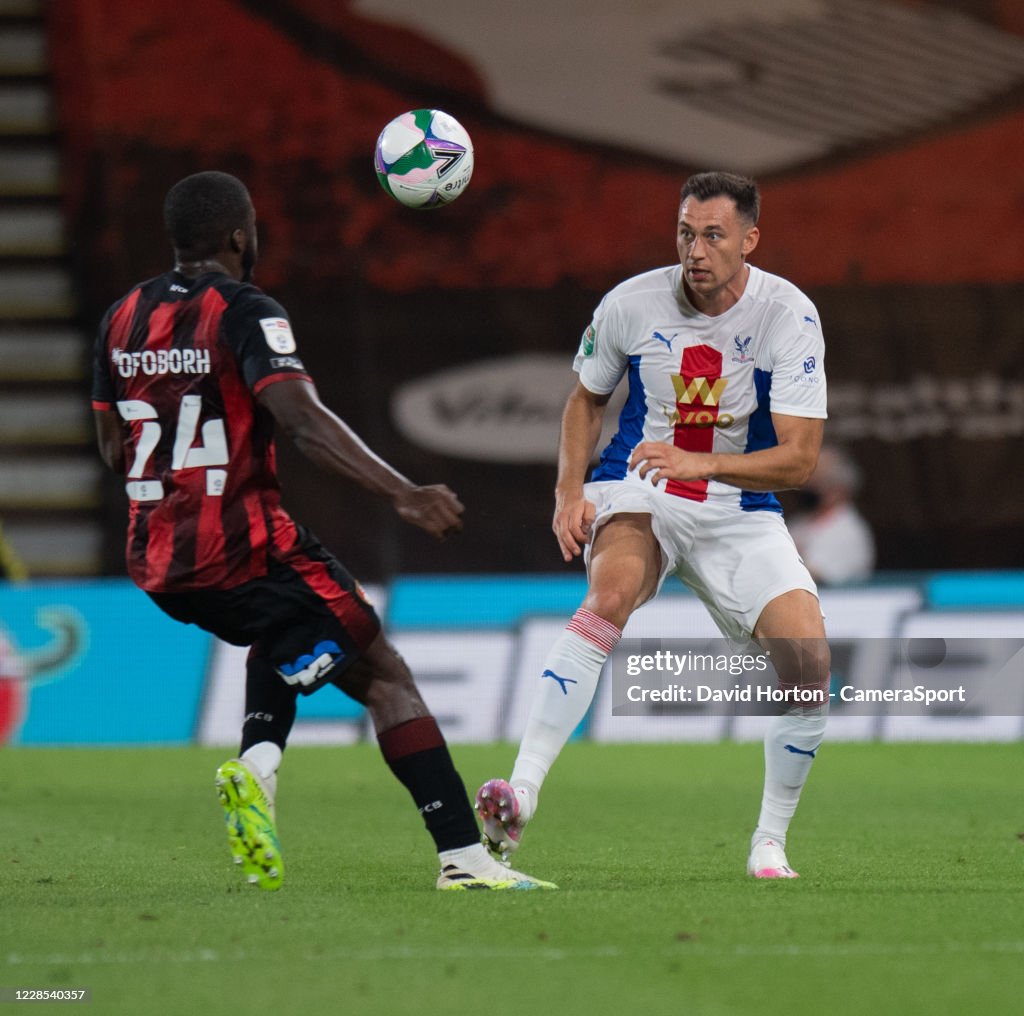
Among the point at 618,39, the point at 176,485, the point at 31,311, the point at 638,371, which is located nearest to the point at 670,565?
the point at 638,371

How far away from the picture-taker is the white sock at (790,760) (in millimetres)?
5402

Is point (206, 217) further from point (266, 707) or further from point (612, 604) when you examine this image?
point (612, 604)

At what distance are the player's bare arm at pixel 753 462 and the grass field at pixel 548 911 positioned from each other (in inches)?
44.5

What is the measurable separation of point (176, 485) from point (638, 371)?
1.56 metres

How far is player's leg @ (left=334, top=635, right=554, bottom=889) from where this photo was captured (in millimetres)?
4816

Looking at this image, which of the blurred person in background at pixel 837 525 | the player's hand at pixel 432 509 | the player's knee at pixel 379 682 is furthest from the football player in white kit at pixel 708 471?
the blurred person in background at pixel 837 525

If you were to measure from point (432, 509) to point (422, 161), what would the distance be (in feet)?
6.47

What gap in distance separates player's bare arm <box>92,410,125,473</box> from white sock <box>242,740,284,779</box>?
87 cm

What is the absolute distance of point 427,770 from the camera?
482 cm

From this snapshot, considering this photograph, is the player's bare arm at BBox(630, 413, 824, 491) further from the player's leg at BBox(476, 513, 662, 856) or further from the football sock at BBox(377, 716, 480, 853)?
the football sock at BBox(377, 716, 480, 853)

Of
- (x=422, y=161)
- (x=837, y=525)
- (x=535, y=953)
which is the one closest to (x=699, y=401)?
(x=422, y=161)

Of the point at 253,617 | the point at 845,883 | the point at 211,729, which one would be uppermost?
the point at 253,617

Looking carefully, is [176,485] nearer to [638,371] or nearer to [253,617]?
[253,617]

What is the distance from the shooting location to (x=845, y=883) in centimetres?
508
